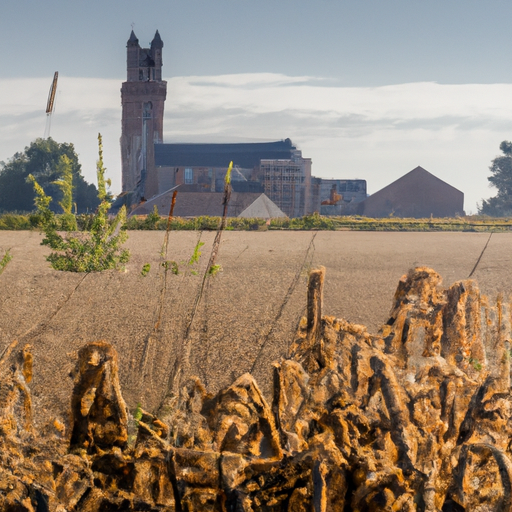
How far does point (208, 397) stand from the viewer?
283 cm

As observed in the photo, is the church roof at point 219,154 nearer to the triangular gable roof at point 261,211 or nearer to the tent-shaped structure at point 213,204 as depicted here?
the tent-shaped structure at point 213,204

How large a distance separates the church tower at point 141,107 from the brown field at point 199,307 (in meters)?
42.7

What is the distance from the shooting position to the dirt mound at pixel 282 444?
6.57 ft

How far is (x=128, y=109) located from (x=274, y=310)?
48.5 meters

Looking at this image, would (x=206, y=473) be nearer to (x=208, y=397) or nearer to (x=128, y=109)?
(x=208, y=397)

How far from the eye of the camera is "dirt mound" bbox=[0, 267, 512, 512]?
2002mm

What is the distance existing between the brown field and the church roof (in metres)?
42.2

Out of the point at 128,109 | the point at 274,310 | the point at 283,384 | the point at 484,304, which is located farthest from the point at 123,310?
the point at 128,109

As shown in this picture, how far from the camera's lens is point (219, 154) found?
54531mm

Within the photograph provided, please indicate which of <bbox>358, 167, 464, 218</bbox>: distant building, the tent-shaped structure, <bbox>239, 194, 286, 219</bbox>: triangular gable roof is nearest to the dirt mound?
<bbox>239, 194, 286, 219</bbox>: triangular gable roof

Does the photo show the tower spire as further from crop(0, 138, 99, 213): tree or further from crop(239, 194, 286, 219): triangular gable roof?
crop(239, 194, 286, 219): triangular gable roof

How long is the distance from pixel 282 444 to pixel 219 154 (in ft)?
173

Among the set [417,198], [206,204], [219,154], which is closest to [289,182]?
[417,198]

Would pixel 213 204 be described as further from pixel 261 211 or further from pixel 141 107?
pixel 141 107
